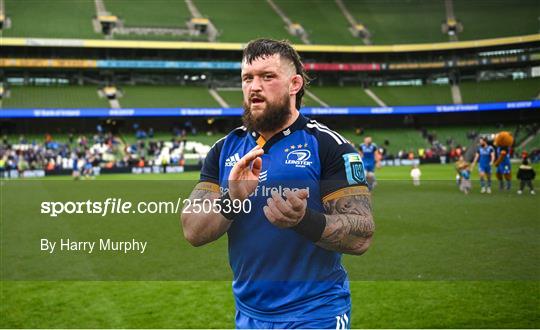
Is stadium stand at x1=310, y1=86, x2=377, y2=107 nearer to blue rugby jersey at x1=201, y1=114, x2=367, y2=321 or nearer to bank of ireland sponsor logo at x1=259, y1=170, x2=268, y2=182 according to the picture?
blue rugby jersey at x1=201, y1=114, x2=367, y2=321

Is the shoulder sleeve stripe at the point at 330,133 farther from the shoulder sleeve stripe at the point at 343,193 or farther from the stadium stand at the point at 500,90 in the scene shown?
the stadium stand at the point at 500,90

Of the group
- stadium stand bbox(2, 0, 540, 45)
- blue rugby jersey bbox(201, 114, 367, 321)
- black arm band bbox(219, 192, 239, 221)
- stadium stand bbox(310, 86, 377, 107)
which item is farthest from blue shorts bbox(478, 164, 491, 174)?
stadium stand bbox(2, 0, 540, 45)

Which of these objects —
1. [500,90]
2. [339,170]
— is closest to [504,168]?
[339,170]

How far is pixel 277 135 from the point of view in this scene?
2.66 meters

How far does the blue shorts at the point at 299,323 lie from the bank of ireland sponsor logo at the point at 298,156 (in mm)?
805

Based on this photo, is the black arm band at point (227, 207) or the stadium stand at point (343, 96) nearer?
the black arm band at point (227, 207)

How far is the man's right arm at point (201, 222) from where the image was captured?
248 centimetres

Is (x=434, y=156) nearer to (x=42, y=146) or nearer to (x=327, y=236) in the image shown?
(x=42, y=146)

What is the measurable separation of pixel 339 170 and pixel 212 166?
0.70 meters

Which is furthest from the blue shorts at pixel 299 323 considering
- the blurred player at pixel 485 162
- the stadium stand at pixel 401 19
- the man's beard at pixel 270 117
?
the stadium stand at pixel 401 19

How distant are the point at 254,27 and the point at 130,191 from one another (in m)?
57.1

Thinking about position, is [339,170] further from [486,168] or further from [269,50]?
[486,168]

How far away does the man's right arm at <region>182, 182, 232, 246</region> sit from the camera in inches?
97.7

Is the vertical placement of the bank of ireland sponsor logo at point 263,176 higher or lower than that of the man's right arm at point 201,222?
higher
